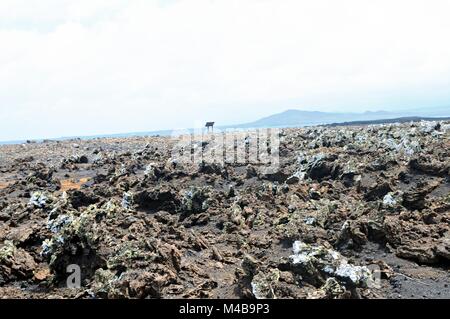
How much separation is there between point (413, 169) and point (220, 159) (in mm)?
9449

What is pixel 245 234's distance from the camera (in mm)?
11430

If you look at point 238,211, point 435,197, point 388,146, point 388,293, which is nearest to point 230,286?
point 388,293

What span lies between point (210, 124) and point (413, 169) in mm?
32910

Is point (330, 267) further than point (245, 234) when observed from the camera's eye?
No

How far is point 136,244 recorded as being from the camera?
8.47m

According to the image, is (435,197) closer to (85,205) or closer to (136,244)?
(136,244)

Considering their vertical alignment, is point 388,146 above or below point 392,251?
above

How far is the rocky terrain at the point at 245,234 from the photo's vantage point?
7.59m

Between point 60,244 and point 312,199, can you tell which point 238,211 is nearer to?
point 312,199

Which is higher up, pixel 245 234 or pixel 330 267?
pixel 330 267

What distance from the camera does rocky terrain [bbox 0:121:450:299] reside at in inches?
299

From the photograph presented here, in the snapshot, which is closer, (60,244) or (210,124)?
(60,244)
